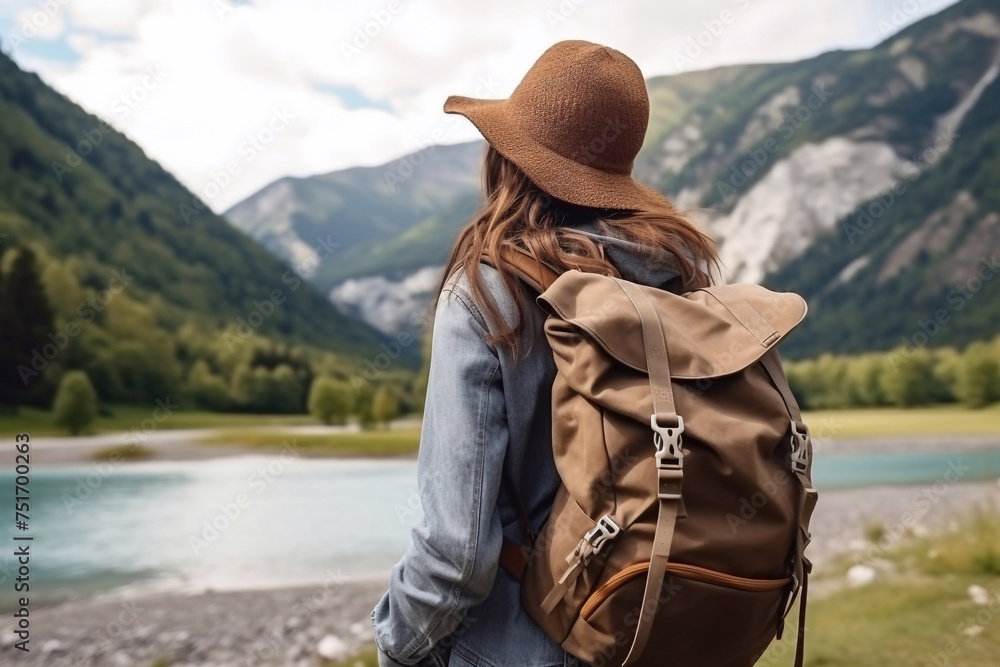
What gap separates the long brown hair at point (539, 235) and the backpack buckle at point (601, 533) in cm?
30

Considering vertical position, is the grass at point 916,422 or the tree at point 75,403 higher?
the tree at point 75,403

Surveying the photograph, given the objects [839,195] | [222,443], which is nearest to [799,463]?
[222,443]

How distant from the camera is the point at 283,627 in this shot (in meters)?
8.40

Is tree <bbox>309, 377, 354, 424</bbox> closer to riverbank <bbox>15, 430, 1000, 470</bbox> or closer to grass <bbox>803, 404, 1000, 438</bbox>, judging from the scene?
riverbank <bbox>15, 430, 1000, 470</bbox>

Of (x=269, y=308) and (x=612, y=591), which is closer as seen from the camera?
(x=612, y=591)

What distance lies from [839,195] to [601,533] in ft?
110

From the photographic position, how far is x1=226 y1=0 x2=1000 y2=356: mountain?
25141 millimetres

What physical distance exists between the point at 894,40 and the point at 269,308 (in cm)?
2946

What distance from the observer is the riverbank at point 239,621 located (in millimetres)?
7906

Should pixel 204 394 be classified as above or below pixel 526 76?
below

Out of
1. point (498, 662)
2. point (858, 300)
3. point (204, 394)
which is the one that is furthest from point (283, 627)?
point (858, 300)

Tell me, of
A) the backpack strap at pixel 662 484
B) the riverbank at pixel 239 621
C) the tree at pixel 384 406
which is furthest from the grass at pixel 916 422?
the backpack strap at pixel 662 484

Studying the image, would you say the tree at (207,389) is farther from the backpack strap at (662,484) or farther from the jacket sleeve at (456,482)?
the backpack strap at (662,484)

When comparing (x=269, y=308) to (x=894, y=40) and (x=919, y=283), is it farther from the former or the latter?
(x=894, y=40)
